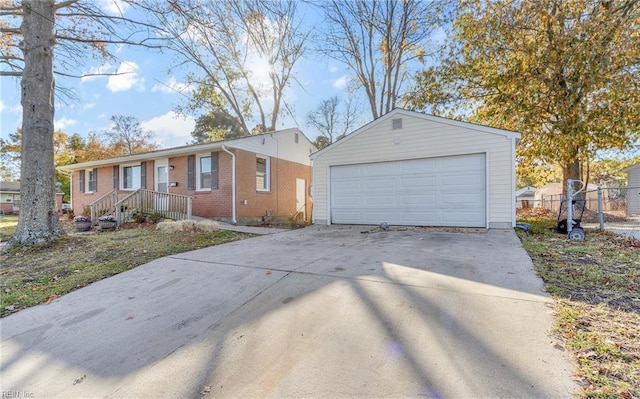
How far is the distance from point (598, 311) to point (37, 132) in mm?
10333

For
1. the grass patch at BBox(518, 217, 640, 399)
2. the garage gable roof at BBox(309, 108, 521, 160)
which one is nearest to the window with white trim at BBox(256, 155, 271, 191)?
the garage gable roof at BBox(309, 108, 521, 160)

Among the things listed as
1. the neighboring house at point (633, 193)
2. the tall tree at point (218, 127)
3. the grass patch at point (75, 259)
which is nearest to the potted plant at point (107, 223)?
the grass patch at point (75, 259)

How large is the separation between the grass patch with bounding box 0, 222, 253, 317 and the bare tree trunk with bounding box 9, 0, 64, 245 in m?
0.57

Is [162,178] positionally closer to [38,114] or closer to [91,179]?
[91,179]

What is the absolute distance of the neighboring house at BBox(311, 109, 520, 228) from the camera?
8.28m

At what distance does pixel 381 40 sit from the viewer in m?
15.8

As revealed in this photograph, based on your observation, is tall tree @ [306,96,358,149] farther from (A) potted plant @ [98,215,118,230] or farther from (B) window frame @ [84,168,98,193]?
(A) potted plant @ [98,215,118,230]

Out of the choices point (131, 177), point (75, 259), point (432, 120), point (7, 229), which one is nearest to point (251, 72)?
point (131, 177)

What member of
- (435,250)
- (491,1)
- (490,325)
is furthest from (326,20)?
(490,325)

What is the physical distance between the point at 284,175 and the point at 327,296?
445 inches

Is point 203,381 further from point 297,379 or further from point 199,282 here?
point 199,282

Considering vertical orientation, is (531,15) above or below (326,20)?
below

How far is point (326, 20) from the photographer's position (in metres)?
14.8

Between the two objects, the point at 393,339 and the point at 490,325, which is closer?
the point at 393,339
